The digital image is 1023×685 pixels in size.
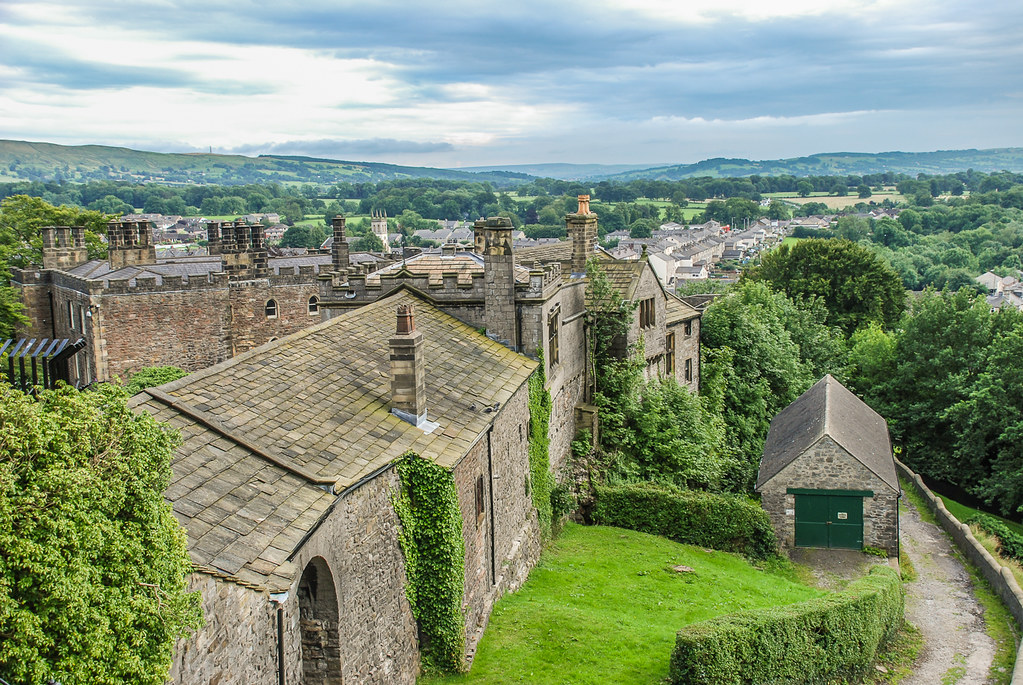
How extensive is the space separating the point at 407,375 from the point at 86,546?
369 inches

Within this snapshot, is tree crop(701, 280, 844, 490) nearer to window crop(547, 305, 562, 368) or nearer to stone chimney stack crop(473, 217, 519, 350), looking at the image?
window crop(547, 305, 562, 368)

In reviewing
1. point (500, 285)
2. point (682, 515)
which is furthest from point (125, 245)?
point (682, 515)

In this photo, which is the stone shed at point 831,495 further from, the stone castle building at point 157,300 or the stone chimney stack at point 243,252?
the stone chimney stack at point 243,252

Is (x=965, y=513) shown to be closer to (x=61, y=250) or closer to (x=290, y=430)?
(x=290, y=430)

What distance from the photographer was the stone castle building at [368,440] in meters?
10.3

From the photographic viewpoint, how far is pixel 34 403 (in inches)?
290

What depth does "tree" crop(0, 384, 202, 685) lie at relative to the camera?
21.8 ft

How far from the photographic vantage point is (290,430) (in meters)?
13.6

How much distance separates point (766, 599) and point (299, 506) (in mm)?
15531

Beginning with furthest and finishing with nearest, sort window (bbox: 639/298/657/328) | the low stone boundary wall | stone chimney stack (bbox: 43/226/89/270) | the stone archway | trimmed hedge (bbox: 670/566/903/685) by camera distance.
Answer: stone chimney stack (bbox: 43/226/89/270) < window (bbox: 639/298/657/328) < the low stone boundary wall < trimmed hedge (bbox: 670/566/903/685) < the stone archway

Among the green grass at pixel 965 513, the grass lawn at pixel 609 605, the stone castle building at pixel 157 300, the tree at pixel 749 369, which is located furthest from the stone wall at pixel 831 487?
the stone castle building at pixel 157 300

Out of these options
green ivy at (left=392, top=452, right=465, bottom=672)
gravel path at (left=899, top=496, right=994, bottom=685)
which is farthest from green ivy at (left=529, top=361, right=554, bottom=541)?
gravel path at (left=899, top=496, right=994, bottom=685)

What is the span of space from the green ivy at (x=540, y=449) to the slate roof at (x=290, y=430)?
2.35 m

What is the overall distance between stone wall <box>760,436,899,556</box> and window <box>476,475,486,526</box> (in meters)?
14.6
